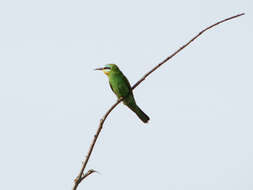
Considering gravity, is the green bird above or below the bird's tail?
above

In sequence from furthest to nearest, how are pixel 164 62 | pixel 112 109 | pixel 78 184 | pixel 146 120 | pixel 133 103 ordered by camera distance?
1. pixel 146 120
2. pixel 133 103
3. pixel 112 109
4. pixel 164 62
5. pixel 78 184

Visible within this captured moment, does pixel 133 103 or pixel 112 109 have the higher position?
pixel 112 109

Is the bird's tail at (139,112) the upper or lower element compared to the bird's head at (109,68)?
lower

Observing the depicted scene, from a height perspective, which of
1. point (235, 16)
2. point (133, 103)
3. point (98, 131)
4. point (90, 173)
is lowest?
point (133, 103)

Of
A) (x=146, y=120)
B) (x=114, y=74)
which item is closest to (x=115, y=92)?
(x=114, y=74)

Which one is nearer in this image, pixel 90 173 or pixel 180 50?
pixel 90 173

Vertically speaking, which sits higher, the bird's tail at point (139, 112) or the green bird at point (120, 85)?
the green bird at point (120, 85)

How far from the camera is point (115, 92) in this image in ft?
22.4

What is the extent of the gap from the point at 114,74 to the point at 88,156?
16.4ft

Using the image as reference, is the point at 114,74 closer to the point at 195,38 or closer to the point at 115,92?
the point at 115,92

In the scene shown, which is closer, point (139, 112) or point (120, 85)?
point (120, 85)

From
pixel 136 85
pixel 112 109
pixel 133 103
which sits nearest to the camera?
pixel 112 109

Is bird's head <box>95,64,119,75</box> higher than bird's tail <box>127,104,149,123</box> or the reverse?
higher

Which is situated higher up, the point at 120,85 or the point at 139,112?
the point at 120,85
